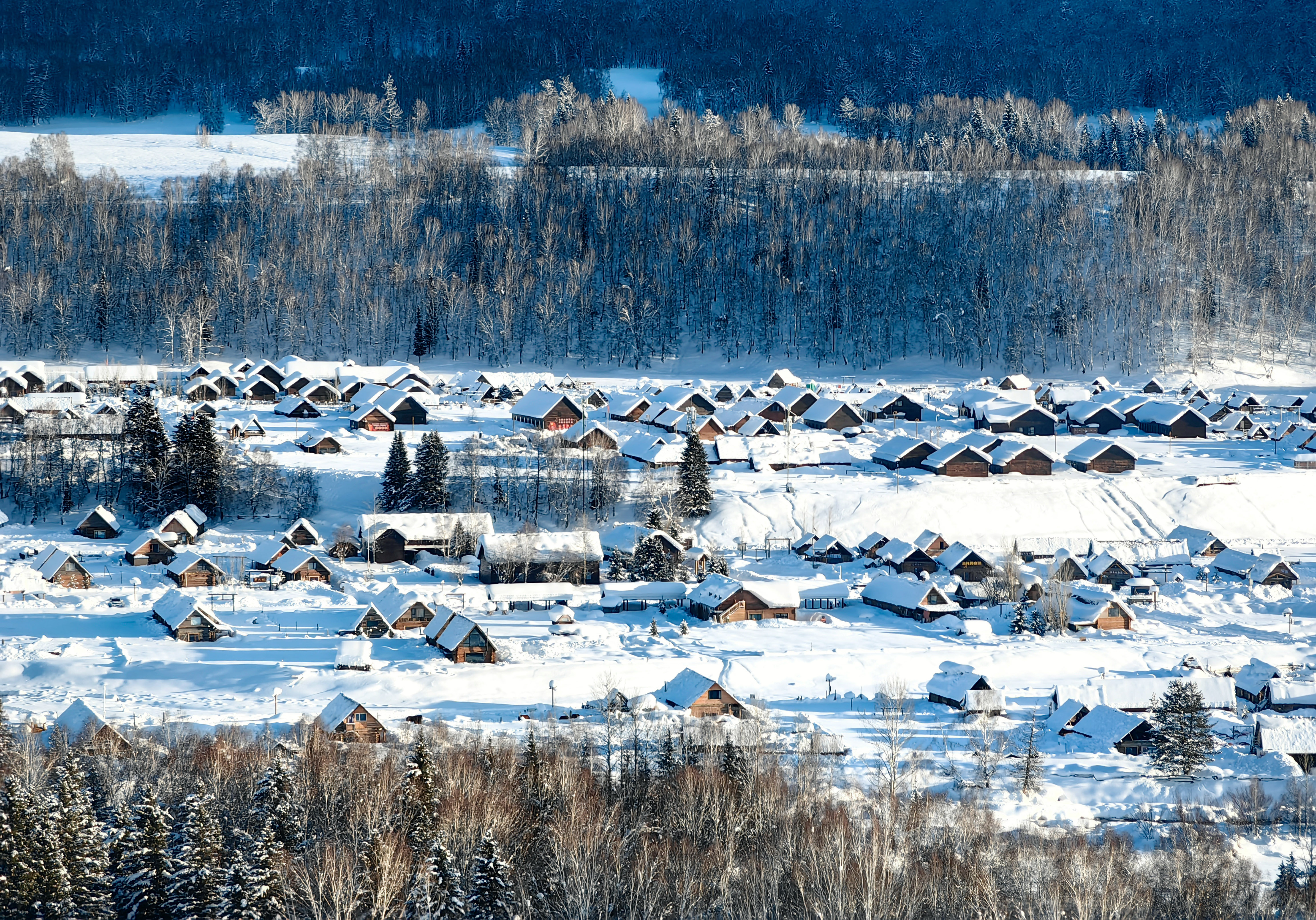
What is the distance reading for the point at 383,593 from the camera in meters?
36.9

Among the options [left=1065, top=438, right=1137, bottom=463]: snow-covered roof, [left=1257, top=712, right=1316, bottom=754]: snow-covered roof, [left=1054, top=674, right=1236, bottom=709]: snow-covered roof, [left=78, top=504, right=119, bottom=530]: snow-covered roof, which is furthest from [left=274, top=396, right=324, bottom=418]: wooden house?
[left=1257, top=712, right=1316, bottom=754]: snow-covered roof

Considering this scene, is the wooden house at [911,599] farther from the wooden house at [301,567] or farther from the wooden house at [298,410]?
the wooden house at [298,410]

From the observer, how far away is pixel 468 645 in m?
33.1

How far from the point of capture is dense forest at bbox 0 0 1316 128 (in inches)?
5546

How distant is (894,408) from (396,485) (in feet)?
85.9

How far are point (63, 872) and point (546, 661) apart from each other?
48.1ft

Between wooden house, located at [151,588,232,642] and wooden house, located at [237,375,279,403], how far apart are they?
3066 centimetres

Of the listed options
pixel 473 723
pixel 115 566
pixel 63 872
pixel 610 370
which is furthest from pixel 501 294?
pixel 63 872

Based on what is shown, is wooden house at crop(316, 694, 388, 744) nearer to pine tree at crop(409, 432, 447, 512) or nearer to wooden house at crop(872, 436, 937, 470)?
pine tree at crop(409, 432, 447, 512)

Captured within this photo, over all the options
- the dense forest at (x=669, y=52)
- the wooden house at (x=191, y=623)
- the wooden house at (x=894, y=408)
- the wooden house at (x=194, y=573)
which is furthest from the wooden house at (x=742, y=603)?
the dense forest at (x=669, y=52)

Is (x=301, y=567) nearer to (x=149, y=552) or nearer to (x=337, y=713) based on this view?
(x=149, y=552)

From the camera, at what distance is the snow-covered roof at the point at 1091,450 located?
53375 mm

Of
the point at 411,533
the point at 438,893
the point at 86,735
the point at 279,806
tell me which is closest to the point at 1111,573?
the point at 411,533

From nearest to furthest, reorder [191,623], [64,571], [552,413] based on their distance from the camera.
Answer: [191,623] < [64,571] < [552,413]
